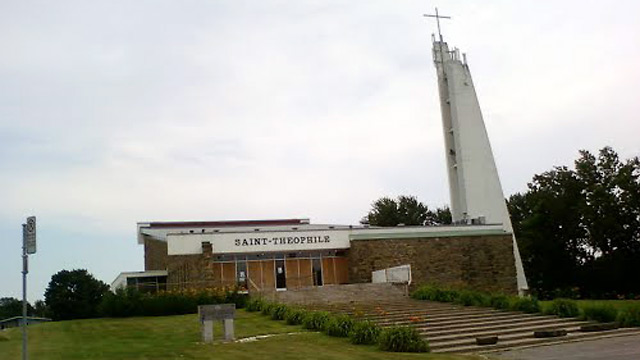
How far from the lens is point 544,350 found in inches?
701

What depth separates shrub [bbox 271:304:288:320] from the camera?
978 inches

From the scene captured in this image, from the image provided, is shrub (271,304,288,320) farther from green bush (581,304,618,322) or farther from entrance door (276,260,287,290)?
entrance door (276,260,287,290)

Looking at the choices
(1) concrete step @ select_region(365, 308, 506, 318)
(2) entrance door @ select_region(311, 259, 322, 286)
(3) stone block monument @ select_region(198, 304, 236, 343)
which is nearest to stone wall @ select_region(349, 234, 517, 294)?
(2) entrance door @ select_region(311, 259, 322, 286)

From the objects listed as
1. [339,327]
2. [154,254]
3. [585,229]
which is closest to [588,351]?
[339,327]

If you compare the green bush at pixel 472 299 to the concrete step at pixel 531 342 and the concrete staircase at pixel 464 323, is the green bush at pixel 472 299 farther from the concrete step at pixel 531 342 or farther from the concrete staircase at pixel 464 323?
the concrete step at pixel 531 342

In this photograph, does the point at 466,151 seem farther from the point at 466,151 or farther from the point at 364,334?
the point at 364,334

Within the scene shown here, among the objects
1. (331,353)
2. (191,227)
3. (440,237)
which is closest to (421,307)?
(331,353)

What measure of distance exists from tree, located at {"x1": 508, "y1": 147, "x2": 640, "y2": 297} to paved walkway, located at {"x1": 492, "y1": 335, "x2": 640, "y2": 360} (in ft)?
109

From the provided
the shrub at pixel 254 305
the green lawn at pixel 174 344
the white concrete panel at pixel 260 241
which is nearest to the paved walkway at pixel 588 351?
the green lawn at pixel 174 344

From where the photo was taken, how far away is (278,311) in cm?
2523

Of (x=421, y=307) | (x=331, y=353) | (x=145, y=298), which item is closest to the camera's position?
(x=331, y=353)

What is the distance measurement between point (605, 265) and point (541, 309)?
1148 inches

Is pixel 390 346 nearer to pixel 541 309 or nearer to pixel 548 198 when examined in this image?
pixel 541 309

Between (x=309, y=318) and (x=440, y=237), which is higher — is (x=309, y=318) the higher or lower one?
the lower one
